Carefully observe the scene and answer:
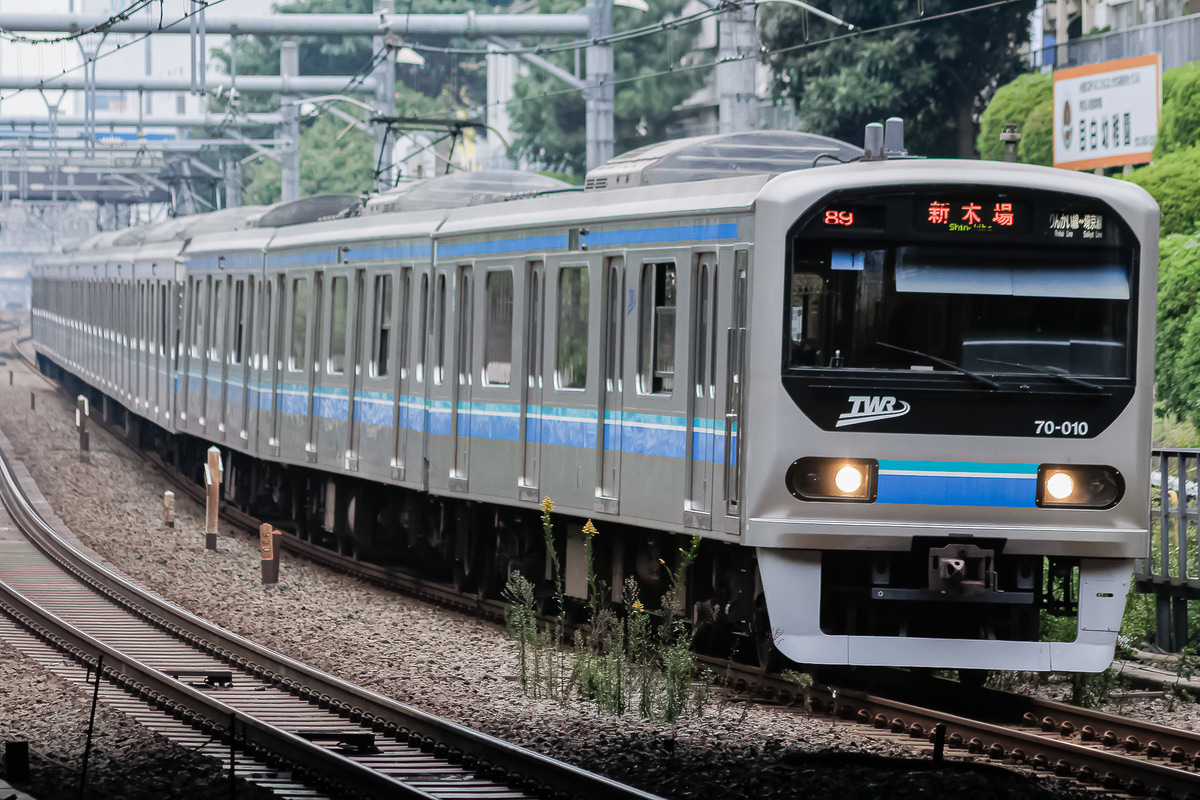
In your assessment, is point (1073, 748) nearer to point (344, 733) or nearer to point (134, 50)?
point (344, 733)

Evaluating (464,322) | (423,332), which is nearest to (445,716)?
(464,322)

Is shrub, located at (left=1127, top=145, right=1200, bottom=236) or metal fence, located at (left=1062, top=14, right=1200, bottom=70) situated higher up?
metal fence, located at (left=1062, top=14, right=1200, bottom=70)

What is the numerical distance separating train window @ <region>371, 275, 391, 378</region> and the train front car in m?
7.26

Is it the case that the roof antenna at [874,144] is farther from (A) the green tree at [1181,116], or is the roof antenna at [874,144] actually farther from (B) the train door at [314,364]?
(A) the green tree at [1181,116]

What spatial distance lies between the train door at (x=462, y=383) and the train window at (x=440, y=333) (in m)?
0.32

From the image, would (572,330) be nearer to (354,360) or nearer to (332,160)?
(354,360)

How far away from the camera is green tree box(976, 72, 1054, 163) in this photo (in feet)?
105

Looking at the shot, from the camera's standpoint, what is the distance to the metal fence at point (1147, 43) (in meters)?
29.6

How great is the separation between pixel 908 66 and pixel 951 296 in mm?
28514

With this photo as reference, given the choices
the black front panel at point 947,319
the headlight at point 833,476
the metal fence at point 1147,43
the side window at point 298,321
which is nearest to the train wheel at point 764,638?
the headlight at point 833,476

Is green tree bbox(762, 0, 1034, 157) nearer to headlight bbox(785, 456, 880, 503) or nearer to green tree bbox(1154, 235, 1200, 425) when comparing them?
green tree bbox(1154, 235, 1200, 425)

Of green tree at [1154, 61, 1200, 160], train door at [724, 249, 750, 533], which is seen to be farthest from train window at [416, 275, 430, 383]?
green tree at [1154, 61, 1200, 160]

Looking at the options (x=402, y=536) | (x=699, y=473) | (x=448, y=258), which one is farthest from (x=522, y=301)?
(x=402, y=536)

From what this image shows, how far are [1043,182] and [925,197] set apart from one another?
657mm
